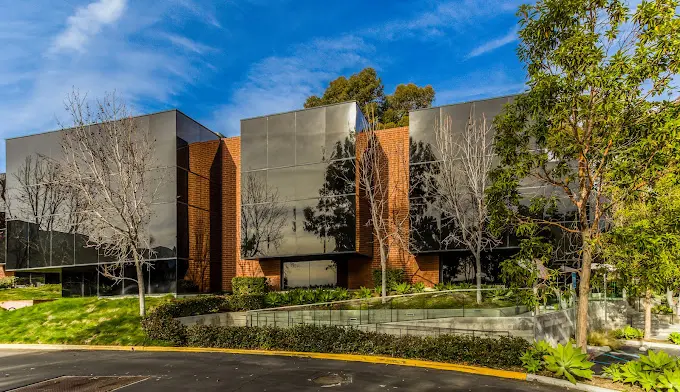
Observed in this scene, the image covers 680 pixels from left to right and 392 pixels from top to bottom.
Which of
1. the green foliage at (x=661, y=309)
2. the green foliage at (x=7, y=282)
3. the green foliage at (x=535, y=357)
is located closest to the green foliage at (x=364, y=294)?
the green foliage at (x=535, y=357)

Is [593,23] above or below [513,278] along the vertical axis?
above

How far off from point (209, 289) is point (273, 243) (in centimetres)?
510

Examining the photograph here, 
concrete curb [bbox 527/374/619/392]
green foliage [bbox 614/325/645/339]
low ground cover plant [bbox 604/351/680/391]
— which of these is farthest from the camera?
green foliage [bbox 614/325/645/339]

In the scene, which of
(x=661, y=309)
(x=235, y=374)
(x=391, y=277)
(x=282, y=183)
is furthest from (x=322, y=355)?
(x=661, y=309)

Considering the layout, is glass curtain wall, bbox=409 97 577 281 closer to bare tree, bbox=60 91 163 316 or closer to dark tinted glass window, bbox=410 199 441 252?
dark tinted glass window, bbox=410 199 441 252

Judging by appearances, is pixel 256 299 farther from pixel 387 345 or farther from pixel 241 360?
pixel 387 345

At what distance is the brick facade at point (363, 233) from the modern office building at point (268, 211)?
6 centimetres

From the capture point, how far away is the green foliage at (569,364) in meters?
11.1

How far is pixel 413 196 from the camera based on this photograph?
24500 millimetres

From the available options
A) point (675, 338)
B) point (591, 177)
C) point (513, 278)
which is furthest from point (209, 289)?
point (675, 338)

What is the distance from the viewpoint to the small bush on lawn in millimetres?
13094

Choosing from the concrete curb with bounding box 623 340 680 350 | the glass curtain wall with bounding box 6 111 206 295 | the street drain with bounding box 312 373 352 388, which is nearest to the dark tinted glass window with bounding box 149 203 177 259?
the glass curtain wall with bounding box 6 111 206 295

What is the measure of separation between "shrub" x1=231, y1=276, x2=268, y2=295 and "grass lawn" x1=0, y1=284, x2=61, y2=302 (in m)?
Result: 13.0

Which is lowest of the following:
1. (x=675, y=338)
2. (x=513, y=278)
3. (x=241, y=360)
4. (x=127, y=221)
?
(x=675, y=338)
